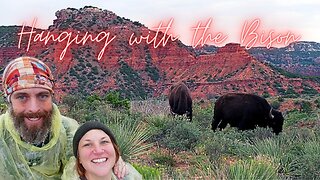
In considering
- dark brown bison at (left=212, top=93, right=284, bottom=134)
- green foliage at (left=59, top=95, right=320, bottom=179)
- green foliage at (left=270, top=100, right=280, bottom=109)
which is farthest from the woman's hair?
green foliage at (left=270, top=100, right=280, bottom=109)

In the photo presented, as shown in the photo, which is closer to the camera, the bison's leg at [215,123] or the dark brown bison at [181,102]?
the bison's leg at [215,123]

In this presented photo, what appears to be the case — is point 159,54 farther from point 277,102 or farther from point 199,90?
point 277,102

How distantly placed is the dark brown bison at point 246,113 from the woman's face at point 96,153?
13.3 metres

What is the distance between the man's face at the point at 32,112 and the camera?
3.79 metres

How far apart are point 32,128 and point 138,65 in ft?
211

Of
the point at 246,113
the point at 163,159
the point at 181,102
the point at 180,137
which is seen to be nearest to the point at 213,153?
the point at 163,159

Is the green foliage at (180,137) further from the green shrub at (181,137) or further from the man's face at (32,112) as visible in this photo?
the man's face at (32,112)

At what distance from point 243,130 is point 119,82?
1690 inches

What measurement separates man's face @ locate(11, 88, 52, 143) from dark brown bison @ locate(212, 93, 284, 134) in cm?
1330

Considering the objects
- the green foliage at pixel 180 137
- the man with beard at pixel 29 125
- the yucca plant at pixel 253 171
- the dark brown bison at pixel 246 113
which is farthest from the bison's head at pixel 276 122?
the man with beard at pixel 29 125

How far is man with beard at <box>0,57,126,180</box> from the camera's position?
3.80 meters

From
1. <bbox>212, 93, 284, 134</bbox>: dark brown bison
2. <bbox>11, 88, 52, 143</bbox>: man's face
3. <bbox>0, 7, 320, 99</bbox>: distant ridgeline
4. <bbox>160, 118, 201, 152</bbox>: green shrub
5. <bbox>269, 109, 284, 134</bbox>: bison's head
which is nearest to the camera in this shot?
<bbox>11, 88, 52, 143</bbox>: man's face

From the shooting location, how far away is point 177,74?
71312 millimetres

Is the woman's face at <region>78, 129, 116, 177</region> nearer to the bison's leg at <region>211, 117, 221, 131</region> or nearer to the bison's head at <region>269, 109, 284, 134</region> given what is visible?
the bison's head at <region>269, 109, 284, 134</region>
